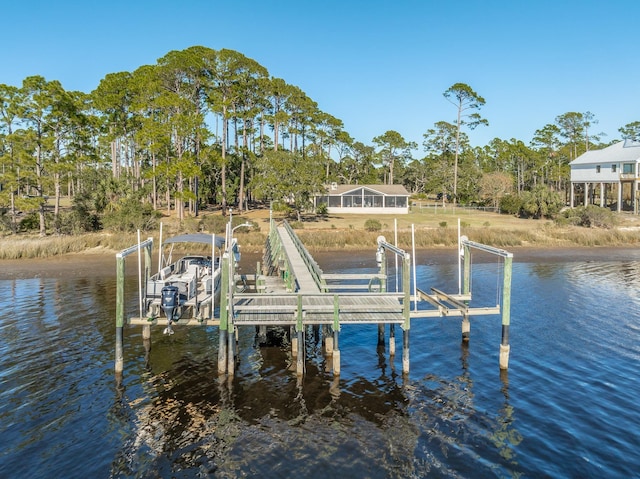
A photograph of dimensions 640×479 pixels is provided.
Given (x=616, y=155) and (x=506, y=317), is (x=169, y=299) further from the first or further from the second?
(x=616, y=155)

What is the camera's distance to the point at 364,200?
243 feet

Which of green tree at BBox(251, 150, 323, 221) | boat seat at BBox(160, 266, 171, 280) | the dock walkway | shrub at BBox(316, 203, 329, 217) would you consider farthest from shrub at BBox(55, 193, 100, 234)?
the dock walkway

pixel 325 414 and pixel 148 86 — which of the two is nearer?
pixel 325 414

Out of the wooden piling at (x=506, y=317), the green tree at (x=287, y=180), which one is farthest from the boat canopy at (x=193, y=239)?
the green tree at (x=287, y=180)

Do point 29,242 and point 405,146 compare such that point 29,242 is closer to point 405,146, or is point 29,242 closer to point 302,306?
point 302,306

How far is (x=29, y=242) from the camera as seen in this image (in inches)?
1577

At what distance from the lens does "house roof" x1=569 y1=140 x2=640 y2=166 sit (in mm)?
64125

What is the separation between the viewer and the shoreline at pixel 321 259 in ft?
115

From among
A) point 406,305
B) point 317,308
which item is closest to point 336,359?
point 317,308

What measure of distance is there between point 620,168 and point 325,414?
6449 centimetres

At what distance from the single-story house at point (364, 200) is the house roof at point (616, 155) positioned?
24.8m

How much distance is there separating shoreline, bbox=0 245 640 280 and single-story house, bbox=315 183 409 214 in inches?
1110

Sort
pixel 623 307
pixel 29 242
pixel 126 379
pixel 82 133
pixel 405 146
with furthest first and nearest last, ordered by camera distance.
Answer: pixel 405 146
pixel 82 133
pixel 29 242
pixel 623 307
pixel 126 379

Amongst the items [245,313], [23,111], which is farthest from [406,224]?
[245,313]
